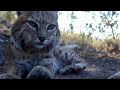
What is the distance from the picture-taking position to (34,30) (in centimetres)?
338

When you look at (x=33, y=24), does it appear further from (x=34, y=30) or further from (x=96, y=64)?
(x=96, y=64)

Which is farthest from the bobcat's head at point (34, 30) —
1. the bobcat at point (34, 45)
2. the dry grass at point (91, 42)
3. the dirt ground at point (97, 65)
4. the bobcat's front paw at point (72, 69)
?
the dirt ground at point (97, 65)

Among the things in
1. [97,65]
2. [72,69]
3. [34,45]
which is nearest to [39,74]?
[34,45]

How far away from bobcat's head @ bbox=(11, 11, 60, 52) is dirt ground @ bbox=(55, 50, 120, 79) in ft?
1.11

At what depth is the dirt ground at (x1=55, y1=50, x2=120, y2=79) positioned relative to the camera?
3.15 metres

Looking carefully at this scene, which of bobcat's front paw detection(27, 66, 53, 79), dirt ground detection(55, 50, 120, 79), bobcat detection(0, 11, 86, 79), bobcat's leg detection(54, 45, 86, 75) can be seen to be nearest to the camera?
bobcat's front paw detection(27, 66, 53, 79)

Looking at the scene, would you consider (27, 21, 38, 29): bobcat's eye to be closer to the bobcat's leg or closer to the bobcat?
the bobcat

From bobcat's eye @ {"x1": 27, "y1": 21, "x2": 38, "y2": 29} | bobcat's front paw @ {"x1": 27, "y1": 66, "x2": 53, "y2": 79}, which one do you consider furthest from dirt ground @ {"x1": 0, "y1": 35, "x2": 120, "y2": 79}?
bobcat's eye @ {"x1": 27, "y1": 21, "x2": 38, "y2": 29}

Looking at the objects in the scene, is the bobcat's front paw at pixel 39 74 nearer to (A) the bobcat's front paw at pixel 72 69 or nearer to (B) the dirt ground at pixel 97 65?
(B) the dirt ground at pixel 97 65

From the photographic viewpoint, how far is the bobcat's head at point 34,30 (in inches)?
133
